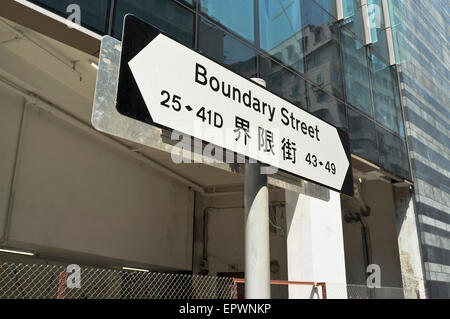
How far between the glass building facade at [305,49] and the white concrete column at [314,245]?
1623 millimetres

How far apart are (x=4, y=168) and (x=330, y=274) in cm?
702

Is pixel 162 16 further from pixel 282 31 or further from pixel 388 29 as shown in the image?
pixel 388 29

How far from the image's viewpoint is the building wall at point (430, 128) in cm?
993

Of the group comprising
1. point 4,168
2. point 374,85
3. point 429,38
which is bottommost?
point 4,168

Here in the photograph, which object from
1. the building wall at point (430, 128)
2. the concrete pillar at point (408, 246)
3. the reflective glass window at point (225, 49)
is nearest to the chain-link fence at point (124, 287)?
the concrete pillar at point (408, 246)

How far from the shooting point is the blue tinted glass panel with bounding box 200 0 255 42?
6.25m

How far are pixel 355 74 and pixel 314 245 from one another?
440 centimetres

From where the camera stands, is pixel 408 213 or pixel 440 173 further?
pixel 440 173

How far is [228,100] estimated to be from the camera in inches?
78.3

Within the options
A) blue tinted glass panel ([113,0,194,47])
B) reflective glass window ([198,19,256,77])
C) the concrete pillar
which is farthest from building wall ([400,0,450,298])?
blue tinted glass panel ([113,0,194,47])

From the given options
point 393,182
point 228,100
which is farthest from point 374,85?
point 228,100

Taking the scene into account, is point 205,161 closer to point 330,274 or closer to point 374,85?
point 330,274

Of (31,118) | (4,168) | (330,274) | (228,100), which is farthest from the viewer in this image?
(31,118)
